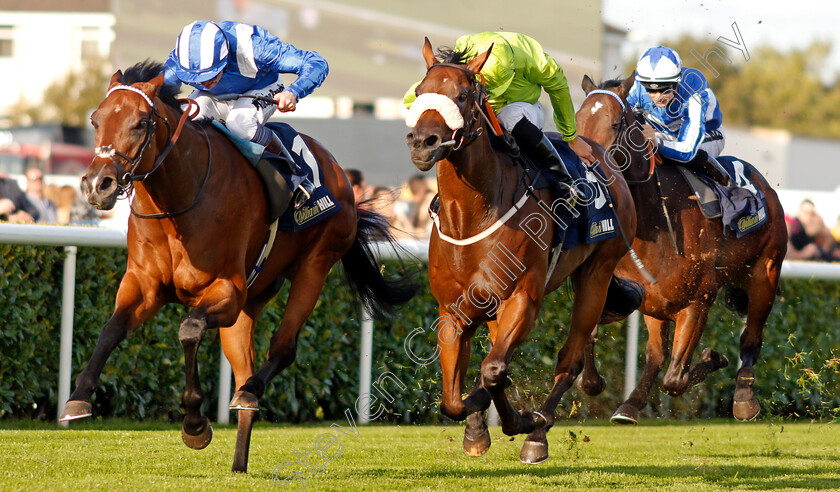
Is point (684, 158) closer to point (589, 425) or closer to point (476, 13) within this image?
point (589, 425)

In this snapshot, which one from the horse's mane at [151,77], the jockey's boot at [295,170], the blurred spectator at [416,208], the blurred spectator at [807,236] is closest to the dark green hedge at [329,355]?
the jockey's boot at [295,170]

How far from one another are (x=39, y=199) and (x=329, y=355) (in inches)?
137

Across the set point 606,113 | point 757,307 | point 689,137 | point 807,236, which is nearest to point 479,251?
point 606,113

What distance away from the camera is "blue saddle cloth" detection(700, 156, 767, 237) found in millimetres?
6215

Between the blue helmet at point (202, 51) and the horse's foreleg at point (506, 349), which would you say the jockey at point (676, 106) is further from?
the blue helmet at point (202, 51)

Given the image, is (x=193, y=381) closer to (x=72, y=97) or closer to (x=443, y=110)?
(x=443, y=110)

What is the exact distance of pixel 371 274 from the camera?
19.1ft

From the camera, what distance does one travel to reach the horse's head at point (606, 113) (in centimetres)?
585

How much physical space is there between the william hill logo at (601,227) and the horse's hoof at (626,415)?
3.74ft

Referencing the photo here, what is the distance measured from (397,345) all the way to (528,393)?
1.33 meters

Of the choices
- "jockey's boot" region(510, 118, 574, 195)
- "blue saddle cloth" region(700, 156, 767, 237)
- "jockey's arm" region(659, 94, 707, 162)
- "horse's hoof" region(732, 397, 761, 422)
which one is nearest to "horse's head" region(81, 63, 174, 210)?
"jockey's boot" region(510, 118, 574, 195)

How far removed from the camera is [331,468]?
504 centimetres

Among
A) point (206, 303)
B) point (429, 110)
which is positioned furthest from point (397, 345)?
point (429, 110)

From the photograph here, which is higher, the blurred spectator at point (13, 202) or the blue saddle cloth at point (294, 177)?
the blurred spectator at point (13, 202)
